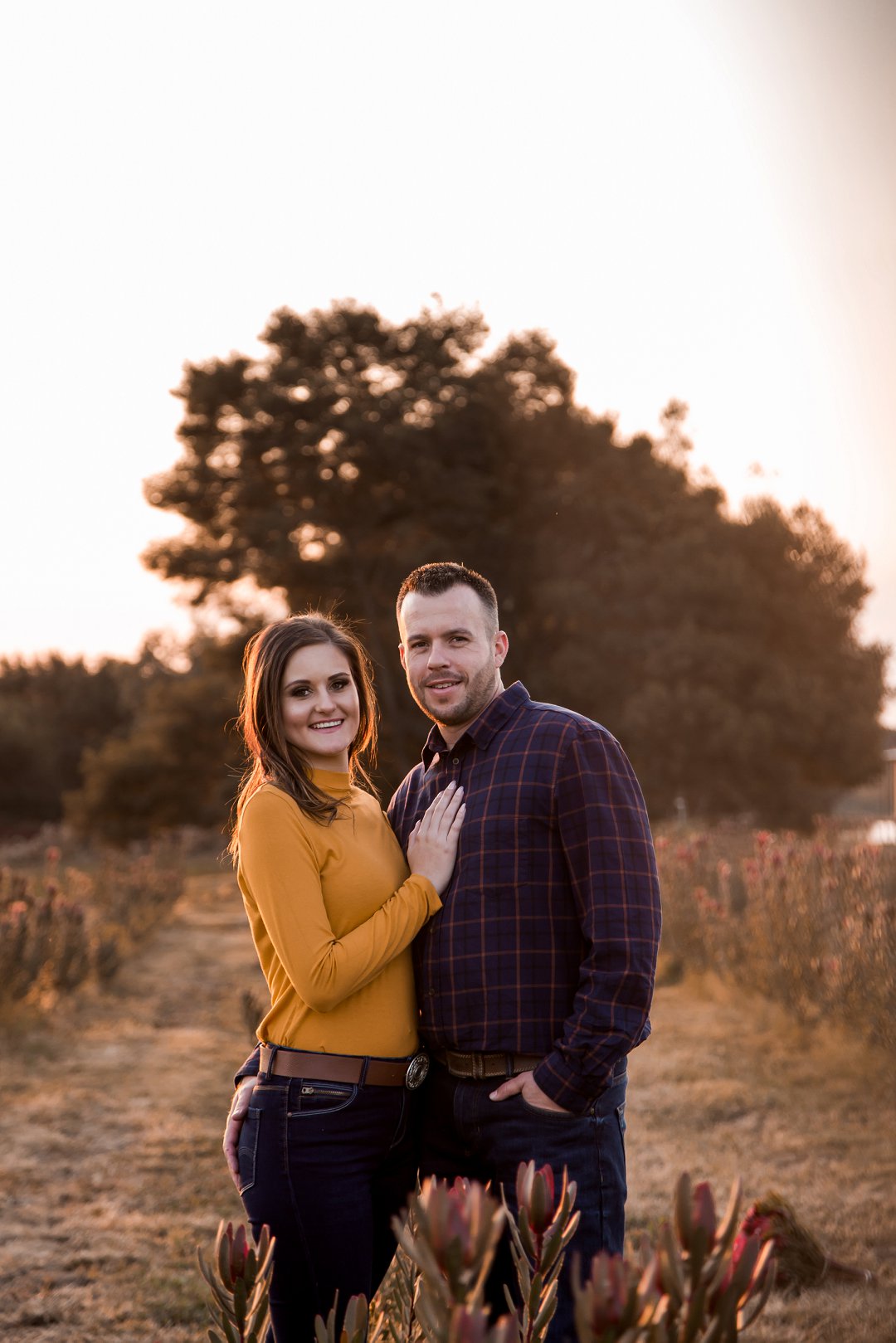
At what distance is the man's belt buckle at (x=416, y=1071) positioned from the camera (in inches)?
96.2

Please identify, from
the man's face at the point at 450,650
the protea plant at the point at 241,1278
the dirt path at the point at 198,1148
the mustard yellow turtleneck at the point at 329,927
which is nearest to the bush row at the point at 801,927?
the dirt path at the point at 198,1148

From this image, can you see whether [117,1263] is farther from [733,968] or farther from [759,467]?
[759,467]

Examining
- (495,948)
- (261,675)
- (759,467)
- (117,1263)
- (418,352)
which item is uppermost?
(418,352)

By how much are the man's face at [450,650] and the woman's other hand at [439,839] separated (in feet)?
0.64

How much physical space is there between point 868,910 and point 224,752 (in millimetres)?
18213

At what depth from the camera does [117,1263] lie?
4457 mm

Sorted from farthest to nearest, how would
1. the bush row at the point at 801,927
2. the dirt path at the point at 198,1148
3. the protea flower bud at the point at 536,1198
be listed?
the bush row at the point at 801,927 → the dirt path at the point at 198,1148 → the protea flower bud at the point at 536,1198

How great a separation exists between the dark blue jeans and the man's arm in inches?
15.7

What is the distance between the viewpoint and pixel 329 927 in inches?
92.7

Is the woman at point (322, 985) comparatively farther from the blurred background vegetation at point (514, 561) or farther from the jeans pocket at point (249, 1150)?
the blurred background vegetation at point (514, 561)

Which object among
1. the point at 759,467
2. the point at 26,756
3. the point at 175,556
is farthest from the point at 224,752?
the point at 26,756

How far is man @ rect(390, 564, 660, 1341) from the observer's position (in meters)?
2.32

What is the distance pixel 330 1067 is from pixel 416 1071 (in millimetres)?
222

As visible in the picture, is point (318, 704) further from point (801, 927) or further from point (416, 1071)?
point (801, 927)
